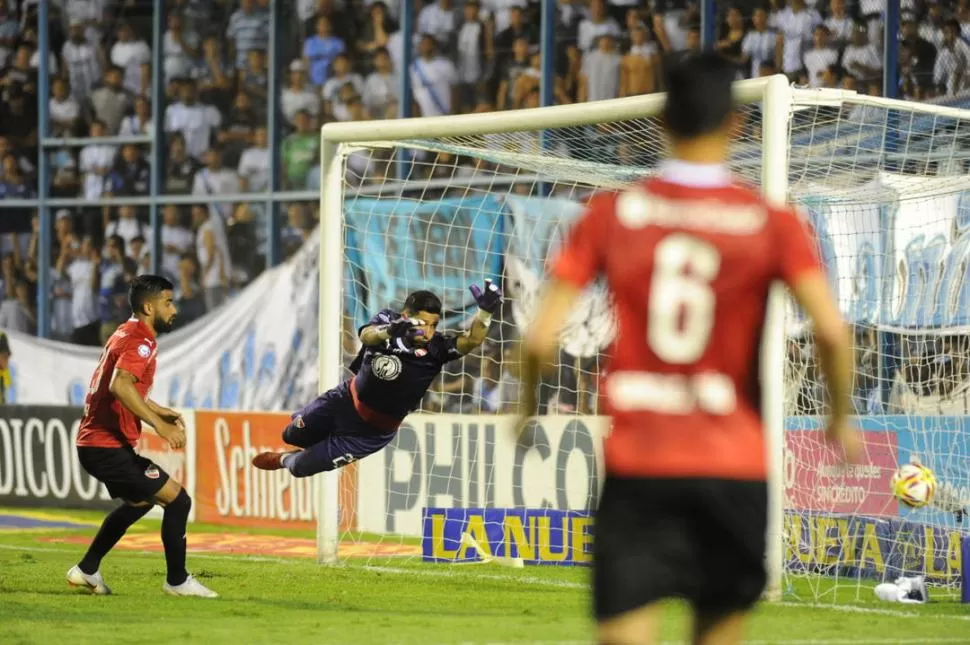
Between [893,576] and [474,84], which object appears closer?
[893,576]

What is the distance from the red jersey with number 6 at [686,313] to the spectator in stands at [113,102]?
19.5 metres

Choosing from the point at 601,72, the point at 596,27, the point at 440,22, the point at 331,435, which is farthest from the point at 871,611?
the point at 440,22

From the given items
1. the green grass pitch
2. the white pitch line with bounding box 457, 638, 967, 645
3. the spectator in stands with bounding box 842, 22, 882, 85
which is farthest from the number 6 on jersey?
the spectator in stands with bounding box 842, 22, 882, 85

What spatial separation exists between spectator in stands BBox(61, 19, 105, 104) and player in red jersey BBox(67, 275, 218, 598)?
13.3 meters

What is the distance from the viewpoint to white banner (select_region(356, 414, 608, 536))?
47.5ft

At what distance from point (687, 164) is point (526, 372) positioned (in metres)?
0.65

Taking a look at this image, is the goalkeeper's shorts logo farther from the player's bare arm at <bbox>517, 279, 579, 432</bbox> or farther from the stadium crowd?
the player's bare arm at <bbox>517, 279, 579, 432</bbox>

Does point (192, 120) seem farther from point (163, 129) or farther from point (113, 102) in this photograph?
point (113, 102)

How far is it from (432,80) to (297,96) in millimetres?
2140

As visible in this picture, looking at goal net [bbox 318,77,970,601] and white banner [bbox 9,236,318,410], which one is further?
white banner [bbox 9,236,318,410]

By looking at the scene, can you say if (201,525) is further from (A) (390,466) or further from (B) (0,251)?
(B) (0,251)

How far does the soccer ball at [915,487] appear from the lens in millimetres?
10320

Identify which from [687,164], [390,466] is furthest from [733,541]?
[390,466]

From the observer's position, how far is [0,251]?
2309 cm
